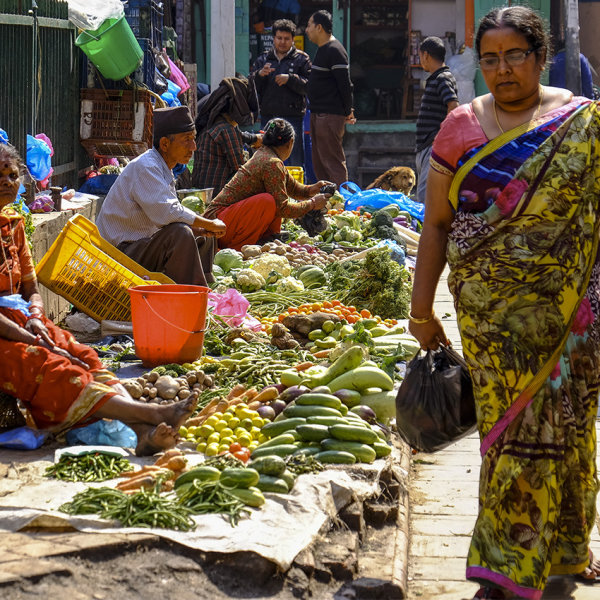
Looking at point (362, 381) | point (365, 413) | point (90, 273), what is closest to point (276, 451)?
point (365, 413)

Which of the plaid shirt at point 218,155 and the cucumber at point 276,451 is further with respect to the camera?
the plaid shirt at point 218,155

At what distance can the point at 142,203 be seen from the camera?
677 centimetres

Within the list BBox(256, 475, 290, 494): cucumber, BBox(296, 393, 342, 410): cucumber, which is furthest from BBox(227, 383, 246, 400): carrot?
BBox(256, 475, 290, 494): cucumber

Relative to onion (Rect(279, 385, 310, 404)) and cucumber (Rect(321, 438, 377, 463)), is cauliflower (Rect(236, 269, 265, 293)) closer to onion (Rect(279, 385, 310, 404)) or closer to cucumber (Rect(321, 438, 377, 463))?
onion (Rect(279, 385, 310, 404))

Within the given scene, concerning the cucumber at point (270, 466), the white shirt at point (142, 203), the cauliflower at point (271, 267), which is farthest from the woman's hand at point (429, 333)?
the cauliflower at point (271, 267)

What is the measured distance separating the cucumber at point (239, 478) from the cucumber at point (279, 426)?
755 mm

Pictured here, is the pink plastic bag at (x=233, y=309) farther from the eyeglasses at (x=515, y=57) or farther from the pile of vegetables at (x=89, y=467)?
the eyeglasses at (x=515, y=57)

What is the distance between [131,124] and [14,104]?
2.22 metres

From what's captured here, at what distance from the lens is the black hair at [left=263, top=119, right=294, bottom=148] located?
29.6 feet

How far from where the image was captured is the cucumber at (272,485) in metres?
3.83

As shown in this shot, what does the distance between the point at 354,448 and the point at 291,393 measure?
2.46 feet

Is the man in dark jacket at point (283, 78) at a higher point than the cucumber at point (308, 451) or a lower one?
higher

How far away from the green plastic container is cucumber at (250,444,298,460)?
6448mm

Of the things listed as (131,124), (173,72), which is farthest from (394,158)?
(131,124)
